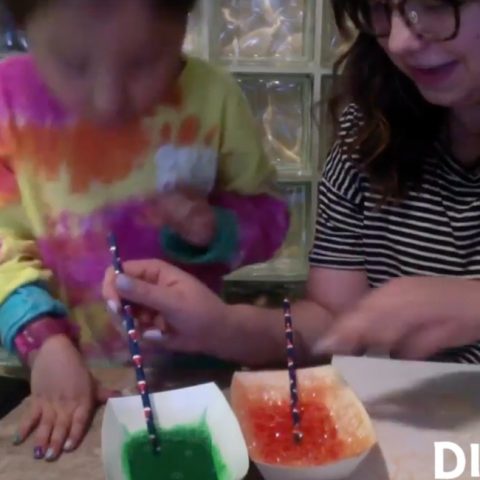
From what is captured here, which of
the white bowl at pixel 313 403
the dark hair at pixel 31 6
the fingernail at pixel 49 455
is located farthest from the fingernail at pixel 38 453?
the dark hair at pixel 31 6

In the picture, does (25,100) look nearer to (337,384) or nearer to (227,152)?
(227,152)

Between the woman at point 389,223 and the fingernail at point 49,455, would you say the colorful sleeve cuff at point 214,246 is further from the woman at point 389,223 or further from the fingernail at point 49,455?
the fingernail at point 49,455

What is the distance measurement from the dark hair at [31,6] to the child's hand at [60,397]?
0.19 m

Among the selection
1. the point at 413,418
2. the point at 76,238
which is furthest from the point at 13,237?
the point at 413,418

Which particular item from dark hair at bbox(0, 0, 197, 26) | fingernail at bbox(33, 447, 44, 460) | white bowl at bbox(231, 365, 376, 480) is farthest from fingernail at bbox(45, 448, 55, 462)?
dark hair at bbox(0, 0, 197, 26)

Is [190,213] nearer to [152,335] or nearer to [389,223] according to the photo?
[152,335]

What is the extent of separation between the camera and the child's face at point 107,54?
1.41 ft

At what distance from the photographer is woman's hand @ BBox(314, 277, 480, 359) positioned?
474 millimetres

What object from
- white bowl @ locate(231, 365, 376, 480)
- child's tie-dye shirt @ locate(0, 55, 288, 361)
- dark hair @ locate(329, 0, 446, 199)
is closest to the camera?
white bowl @ locate(231, 365, 376, 480)

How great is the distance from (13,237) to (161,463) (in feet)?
0.60

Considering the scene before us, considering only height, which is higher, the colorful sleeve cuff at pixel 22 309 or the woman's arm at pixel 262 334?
the colorful sleeve cuff at pixel 22 309

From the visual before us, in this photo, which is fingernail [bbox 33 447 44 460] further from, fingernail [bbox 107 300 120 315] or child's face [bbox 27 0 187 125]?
child's face [bbox 27 0 187 125]

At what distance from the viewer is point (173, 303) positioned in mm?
505

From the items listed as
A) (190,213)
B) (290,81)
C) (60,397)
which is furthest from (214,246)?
(290,81)
